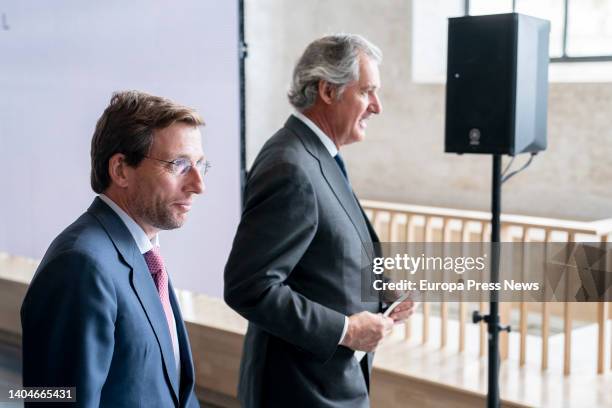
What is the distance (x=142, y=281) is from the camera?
1500mm

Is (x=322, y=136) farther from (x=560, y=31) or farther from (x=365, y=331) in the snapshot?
(x=560, y=31)

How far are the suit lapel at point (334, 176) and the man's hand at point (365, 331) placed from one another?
0.64 ft

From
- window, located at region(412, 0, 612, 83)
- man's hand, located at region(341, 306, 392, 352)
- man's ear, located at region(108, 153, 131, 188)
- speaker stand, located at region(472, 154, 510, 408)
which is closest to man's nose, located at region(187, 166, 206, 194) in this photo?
man's ear, located at region(108, 153, 131, 188)

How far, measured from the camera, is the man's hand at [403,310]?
2.05 meters

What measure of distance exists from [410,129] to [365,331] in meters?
6.03

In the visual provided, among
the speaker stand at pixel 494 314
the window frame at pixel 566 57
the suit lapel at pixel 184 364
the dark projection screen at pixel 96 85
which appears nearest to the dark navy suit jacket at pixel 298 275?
the suit lapel at pixel 184 364

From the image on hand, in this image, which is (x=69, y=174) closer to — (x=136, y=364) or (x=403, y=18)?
(x=136, y=364)

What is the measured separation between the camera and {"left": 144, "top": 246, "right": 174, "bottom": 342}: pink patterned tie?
1608 millimetres

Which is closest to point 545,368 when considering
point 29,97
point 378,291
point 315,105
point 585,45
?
point 378,291

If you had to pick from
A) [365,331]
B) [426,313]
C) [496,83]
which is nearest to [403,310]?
[365,331]

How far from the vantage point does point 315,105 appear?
2.07 meters

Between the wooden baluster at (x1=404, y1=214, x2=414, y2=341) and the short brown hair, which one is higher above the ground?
the short brown hair

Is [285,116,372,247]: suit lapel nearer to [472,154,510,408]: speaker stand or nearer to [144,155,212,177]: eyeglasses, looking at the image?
[144,155,212,177]: eyeglasses

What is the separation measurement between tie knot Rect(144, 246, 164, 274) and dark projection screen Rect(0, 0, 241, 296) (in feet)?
7.49
